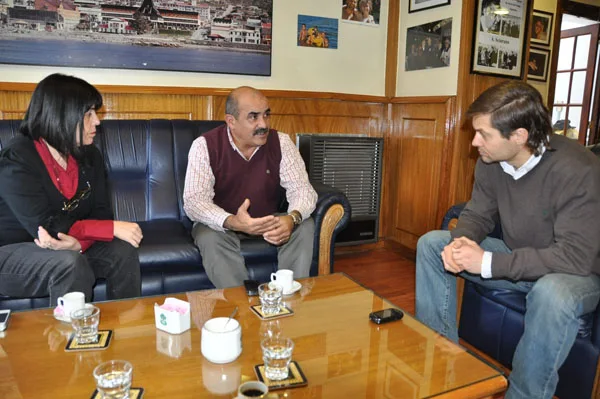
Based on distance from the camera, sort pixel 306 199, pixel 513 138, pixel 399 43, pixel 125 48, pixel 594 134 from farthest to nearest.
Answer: pixel 594 134
pixel 399 43
pixel 125 48
pixel 306 199
pixel 513 138

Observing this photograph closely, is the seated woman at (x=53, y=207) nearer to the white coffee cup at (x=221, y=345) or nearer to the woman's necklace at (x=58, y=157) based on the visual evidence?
the woman's necklace at (x=58, y=157)

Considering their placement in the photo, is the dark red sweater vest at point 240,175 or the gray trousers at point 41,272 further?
the dark red sweater vest at point 240,175

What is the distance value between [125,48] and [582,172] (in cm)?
249

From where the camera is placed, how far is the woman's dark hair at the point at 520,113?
1.62m

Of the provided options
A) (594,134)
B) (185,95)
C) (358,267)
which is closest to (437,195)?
(358,267)

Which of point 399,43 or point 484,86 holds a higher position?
point 399,43

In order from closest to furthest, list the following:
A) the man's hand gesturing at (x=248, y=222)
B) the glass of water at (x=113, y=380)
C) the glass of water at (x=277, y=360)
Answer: the glass of water at (x=113, y=380)
the glass of water at (x=277, y=360)
the man's hand gesturing at (x=248, y=222)

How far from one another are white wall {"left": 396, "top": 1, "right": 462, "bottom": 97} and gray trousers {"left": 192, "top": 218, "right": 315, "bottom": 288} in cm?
160

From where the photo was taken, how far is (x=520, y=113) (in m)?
1.61

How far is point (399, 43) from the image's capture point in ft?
11.6

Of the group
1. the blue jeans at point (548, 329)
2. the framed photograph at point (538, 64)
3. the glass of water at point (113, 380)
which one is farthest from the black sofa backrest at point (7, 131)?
the framed photograph at point (538, 64)

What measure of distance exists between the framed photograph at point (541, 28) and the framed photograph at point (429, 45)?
3.61 feet

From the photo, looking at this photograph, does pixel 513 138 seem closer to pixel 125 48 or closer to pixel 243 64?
pixel 243 64

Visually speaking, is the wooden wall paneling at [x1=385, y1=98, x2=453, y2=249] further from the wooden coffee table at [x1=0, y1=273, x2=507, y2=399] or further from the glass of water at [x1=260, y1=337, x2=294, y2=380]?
the glass of water at [x1=260, y1=337, x2=294, y2=380]
